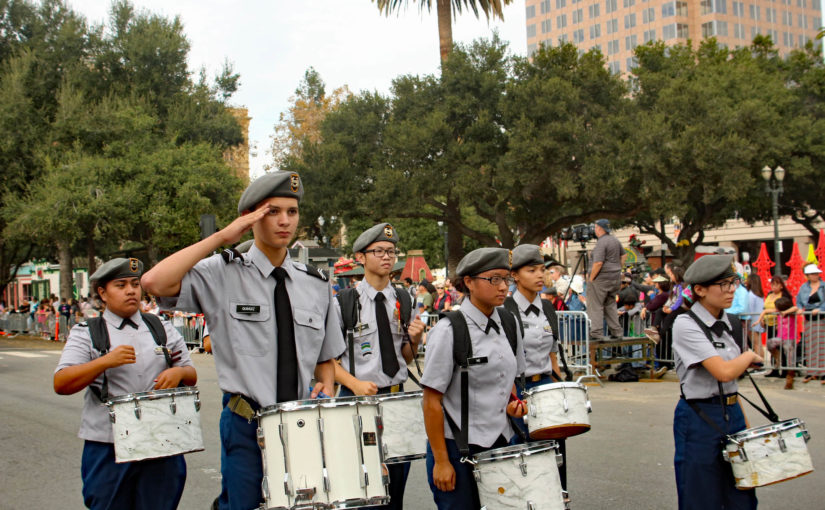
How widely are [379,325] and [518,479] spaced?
237cm

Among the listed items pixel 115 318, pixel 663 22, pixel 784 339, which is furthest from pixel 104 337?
pixel 663 22

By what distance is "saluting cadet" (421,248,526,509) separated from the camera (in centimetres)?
388

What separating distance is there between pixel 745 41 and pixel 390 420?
343 feet

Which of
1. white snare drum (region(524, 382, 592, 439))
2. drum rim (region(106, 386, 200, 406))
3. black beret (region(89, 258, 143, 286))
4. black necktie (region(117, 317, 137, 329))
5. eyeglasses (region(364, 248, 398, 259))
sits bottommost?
white snare drum (region(524, 382, 592, 439))

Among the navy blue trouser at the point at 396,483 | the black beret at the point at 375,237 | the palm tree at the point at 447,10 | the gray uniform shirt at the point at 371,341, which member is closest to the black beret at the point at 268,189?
the navy blue trouser at the point at 396,483

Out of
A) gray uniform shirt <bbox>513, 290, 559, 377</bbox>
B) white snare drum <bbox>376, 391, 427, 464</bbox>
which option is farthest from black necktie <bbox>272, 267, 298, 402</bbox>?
gray uniform shirt <bbox>513, 290, 559, 377</bbox>

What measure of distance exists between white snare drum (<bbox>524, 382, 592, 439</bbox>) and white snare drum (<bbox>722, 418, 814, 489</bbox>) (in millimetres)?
807

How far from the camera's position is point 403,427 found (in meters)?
4.74

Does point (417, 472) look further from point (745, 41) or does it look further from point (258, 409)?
point (745, 41)

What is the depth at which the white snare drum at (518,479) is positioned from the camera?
11.5 ft

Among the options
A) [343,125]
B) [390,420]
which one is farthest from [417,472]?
[343,125]

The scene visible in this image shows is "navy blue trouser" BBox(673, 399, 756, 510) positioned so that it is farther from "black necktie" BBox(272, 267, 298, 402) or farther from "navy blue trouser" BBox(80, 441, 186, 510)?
"navy blue trouser" BBox(80, 441, 186, 510)

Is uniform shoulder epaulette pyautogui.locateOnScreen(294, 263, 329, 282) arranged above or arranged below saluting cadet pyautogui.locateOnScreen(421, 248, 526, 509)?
above

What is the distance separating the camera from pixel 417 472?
760 cm
